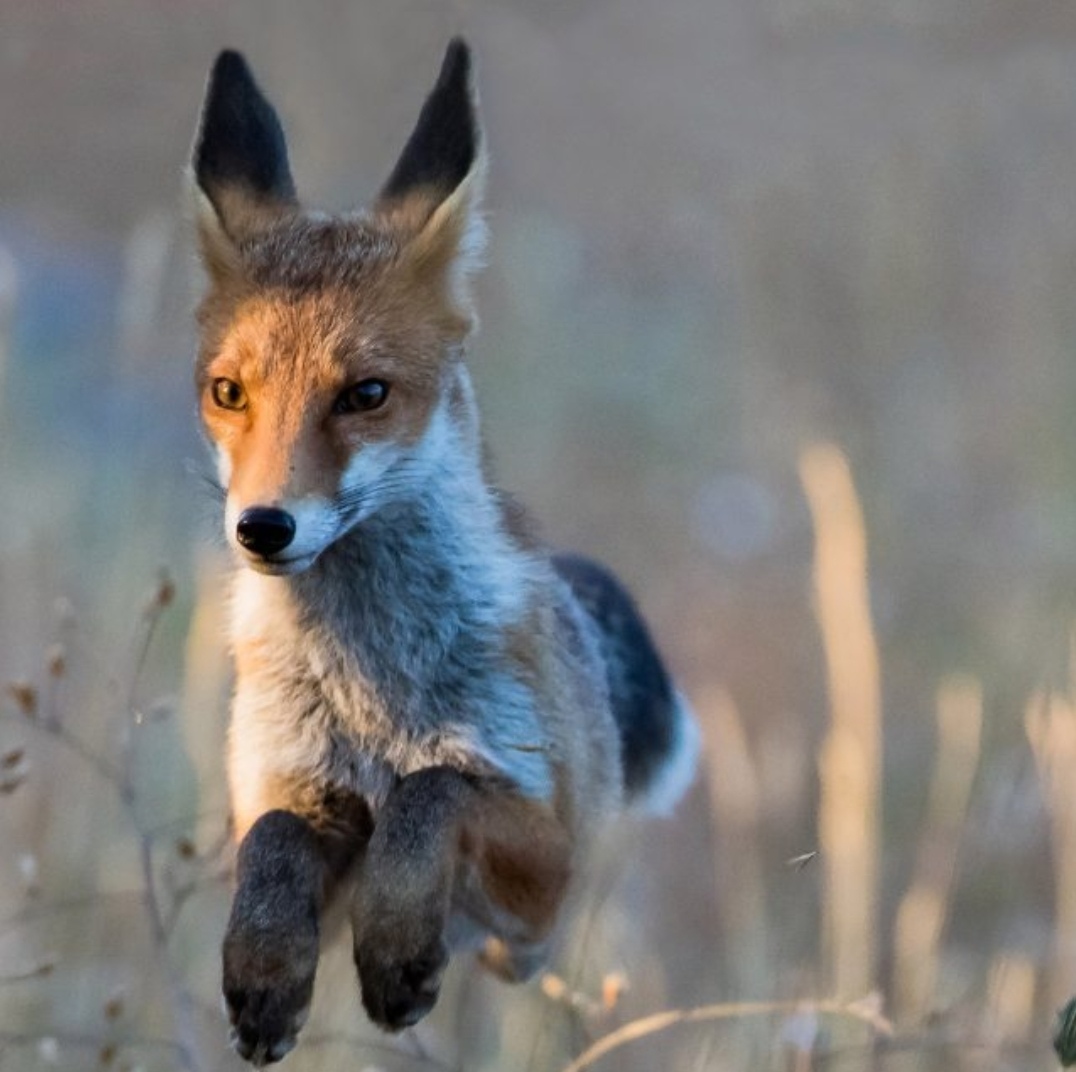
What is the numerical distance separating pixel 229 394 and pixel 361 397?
1.14 ft

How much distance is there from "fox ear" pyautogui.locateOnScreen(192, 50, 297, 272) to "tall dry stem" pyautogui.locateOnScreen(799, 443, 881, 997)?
263 centimetres

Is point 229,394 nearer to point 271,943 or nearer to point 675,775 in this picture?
point 271,943

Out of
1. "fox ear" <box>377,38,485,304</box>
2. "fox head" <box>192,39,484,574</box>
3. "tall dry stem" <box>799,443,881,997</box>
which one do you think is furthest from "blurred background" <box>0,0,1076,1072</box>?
"fox ear" <box>377,38,485,304</box>

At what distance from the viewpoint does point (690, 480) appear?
1360cm

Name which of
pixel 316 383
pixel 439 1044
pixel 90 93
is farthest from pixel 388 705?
pixel 90 93

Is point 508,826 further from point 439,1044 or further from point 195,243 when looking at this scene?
point 439,1044

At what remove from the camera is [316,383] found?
17.3ft

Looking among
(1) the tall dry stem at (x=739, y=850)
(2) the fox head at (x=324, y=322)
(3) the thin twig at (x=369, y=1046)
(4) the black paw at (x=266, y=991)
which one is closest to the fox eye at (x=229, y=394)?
(2) the fox head at (x=324, y=322)

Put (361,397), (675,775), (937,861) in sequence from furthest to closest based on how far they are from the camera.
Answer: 1. (937,861)
2. (675,775)
3. (361,397)

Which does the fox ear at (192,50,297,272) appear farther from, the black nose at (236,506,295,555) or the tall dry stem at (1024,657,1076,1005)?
the tall dry stem at (1024,657,1076,1005)

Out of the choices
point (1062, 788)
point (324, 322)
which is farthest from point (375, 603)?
point (1062, 788)

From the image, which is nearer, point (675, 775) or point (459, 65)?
point (459, 65)

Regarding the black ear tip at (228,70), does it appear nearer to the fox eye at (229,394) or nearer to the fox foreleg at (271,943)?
the fox eye at (229,394)

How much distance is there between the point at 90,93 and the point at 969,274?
6171 mm
